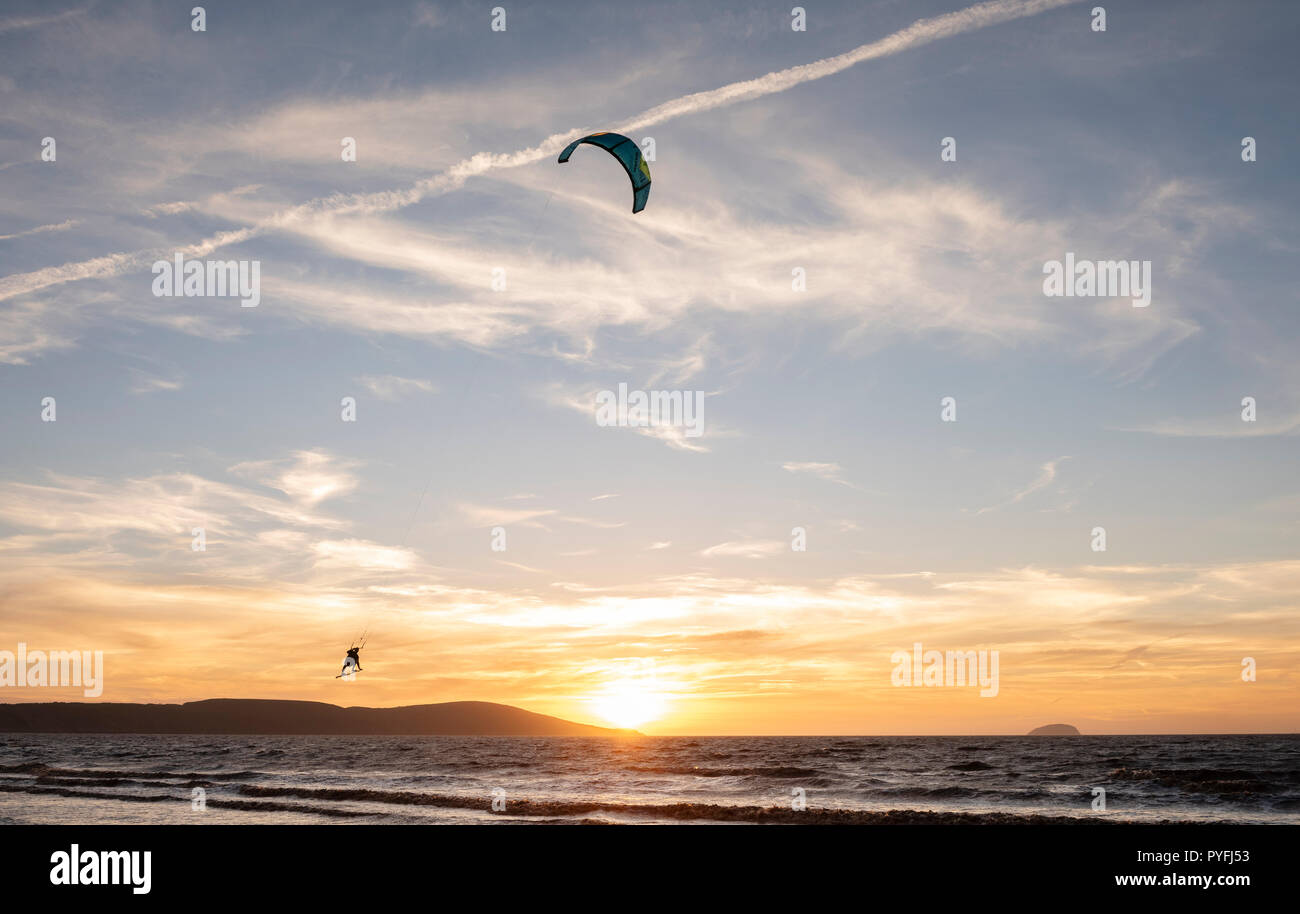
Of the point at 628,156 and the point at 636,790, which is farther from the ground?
the point at 628,156

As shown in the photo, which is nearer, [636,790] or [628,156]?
[628,156]

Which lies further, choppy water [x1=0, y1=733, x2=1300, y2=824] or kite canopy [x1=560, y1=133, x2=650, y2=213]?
choppy water [x1=0, y1=733, x2=1300, y2=824]

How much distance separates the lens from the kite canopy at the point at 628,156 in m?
19.9

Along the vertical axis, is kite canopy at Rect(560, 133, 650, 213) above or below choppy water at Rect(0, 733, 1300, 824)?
above

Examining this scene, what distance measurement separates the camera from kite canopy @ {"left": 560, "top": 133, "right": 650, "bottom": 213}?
19.9 meters

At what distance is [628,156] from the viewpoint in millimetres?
20000
